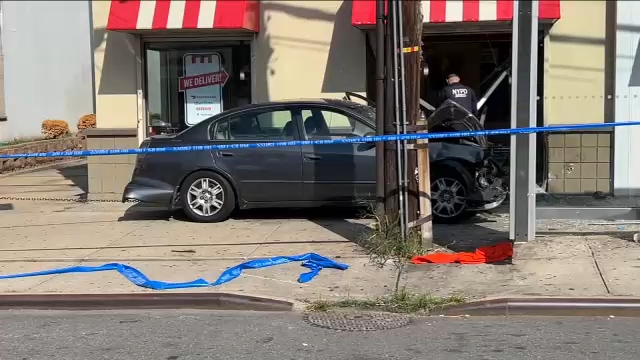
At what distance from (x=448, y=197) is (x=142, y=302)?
14.1 feet

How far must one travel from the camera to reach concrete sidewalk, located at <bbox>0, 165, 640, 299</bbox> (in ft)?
22.8

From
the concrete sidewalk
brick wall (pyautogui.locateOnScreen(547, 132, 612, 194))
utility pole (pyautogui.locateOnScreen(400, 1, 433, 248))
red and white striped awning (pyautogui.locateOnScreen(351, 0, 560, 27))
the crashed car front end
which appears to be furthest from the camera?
red and white striped awning (pyautogui.locateOnScreen(351, 0, 560, 27))

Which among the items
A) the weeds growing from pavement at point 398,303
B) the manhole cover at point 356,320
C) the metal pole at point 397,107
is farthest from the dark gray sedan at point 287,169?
the manhole cover at point 356,320

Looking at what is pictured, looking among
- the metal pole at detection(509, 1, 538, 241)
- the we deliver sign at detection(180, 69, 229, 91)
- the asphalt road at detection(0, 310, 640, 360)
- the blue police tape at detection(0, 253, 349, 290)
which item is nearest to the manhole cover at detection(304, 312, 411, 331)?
the asphalt road at detection(0, 310, 640, 360)

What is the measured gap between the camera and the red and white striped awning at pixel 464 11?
1109 centimetres

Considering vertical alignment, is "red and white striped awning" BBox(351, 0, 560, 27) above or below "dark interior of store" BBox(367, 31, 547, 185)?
above

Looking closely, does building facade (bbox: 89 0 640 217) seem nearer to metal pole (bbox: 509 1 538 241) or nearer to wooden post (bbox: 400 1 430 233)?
metal pole (bbox: 509 1 538 241)

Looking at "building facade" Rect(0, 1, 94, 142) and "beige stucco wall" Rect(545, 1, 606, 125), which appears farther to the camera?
"building facade" Rect(0, 1, 94, 142)

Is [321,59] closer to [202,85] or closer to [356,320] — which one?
[202,85]

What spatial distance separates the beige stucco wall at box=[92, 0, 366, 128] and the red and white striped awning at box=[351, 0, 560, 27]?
0.74m

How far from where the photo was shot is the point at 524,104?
7594 millimetres

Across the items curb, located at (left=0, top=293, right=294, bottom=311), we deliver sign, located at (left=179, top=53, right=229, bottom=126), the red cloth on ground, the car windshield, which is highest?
we deliver sign, located at (left=179, top=53, right=229, bottom=126)

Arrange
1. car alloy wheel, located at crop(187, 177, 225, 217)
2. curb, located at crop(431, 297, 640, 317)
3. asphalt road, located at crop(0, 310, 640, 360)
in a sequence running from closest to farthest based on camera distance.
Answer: asphalt road, located at crop(0, 310, 640, 360) < curb, located at crop(431, 297, 640, 317) < car alloy wheel, located at crop(187, 177, 225, 217)

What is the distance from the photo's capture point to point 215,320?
20.7 ft
